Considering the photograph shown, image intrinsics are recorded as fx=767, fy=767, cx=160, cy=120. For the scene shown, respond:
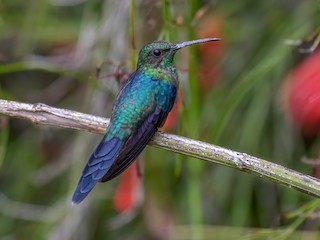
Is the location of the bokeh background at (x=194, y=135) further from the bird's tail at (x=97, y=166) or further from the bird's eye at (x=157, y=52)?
the bird's tail at (x=97, y=166)

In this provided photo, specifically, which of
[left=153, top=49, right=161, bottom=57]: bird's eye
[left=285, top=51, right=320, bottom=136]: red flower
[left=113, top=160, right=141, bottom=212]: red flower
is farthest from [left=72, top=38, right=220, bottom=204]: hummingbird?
[left=113, top=160, right=141, bottom=212]: red flower

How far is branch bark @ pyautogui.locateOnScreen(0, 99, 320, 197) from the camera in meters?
1.26

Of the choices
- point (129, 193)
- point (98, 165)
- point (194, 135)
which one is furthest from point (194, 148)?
point (129, 193)

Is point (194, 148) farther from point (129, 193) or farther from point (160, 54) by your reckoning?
point (129, 193)

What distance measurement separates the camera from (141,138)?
4.98ft

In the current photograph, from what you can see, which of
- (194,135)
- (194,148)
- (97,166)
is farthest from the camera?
(194,135)

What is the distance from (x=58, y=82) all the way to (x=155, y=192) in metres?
0.77

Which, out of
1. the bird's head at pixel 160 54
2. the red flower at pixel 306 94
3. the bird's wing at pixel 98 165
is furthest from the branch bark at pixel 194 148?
the red flower at pixel 306 94

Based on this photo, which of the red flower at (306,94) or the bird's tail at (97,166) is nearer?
the bird's tail at (97,166)

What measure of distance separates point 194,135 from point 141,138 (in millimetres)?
432

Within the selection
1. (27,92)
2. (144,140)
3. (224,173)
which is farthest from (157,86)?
(27,92)

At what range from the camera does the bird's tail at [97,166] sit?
138 cm

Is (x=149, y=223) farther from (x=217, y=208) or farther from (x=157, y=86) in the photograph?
(x=157, y=86)

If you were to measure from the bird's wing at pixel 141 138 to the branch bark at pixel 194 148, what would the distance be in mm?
38
